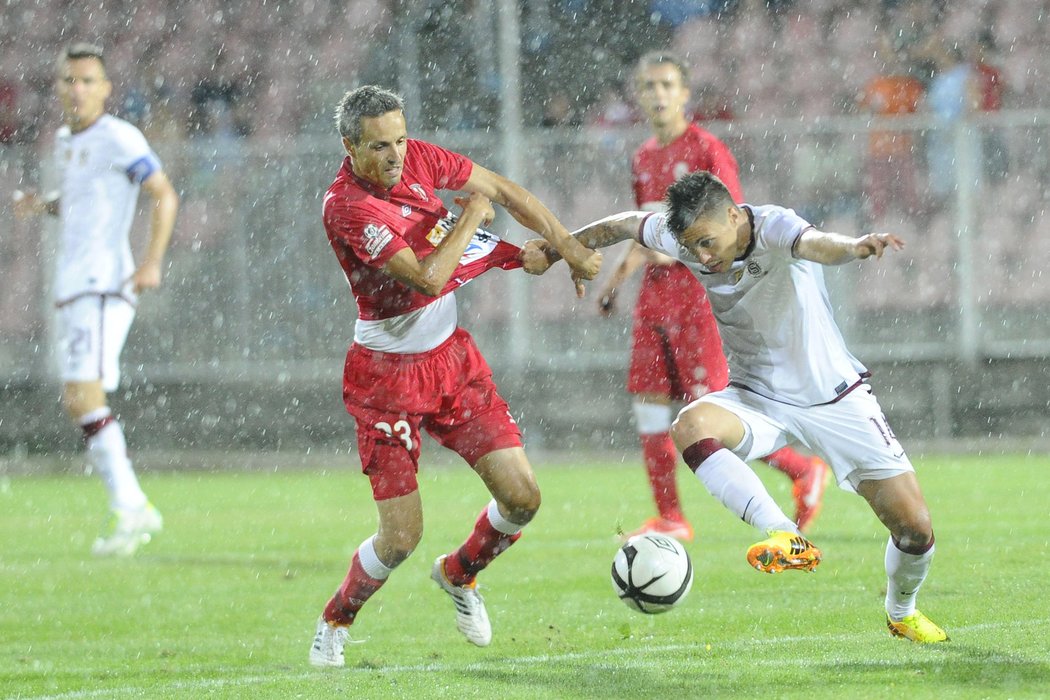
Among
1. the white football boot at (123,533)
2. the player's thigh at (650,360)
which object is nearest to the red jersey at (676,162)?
the player's thigh at (650,360)

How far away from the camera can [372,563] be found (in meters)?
5.57

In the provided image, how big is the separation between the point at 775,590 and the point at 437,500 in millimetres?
4051

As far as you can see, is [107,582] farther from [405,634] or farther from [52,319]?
[52,319]

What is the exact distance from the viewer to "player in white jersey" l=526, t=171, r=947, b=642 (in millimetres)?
5242

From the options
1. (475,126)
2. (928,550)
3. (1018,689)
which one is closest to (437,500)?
(475,126)

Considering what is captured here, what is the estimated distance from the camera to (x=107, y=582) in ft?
25.2

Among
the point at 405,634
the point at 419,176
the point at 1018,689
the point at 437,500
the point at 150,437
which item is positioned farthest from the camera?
the point at 150,437

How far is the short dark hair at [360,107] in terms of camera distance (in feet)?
17.1

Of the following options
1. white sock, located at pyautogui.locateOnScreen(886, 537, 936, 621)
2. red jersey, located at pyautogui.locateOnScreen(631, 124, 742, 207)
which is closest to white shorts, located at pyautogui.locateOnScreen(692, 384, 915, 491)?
white sock, located at pyautogui.locateOnScreen(886, 537, 936, 621)

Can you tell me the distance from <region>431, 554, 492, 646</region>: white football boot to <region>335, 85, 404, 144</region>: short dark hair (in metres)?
1.68

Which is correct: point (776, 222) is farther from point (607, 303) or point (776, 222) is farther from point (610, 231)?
point (607, 303)

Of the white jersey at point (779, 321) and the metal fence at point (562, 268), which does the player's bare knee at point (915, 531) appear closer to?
the white jersey at point (779, 321)

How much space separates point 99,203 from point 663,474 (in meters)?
3.60

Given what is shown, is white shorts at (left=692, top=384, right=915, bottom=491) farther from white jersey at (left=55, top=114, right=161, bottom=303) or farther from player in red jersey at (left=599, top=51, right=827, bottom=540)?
white jersey at (left=55, top=114, right=161, bottom=303)
